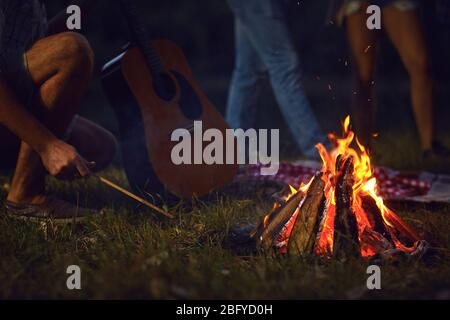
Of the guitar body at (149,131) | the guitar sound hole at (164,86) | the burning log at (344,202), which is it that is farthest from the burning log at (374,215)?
the guitar sound hole at (164,86)

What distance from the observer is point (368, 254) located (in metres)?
2.88

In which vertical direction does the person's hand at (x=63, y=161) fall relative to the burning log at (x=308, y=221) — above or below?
above

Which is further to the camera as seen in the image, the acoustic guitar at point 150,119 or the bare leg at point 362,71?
the bare leg at point 362,71

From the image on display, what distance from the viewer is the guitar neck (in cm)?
377

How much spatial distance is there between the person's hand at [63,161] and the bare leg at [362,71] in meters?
2.18

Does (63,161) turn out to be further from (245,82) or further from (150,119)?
(245,82)

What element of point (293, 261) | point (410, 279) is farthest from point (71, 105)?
point (410, 279)

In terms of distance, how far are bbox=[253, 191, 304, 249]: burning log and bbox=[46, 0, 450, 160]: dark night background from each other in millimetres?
4820

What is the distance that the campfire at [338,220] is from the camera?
2.84m

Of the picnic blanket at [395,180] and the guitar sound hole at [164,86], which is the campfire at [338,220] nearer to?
the picnic blanket at [395,180]

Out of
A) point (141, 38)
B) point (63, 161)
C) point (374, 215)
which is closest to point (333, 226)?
point (374, 215)

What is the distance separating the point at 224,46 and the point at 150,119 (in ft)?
25.2

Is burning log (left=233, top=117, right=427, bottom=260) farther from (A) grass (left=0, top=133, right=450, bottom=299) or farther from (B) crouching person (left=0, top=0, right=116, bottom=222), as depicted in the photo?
(B) crouching person (left=0, top=0, right=116, bottom=222)

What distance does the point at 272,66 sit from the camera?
480 centimetres
